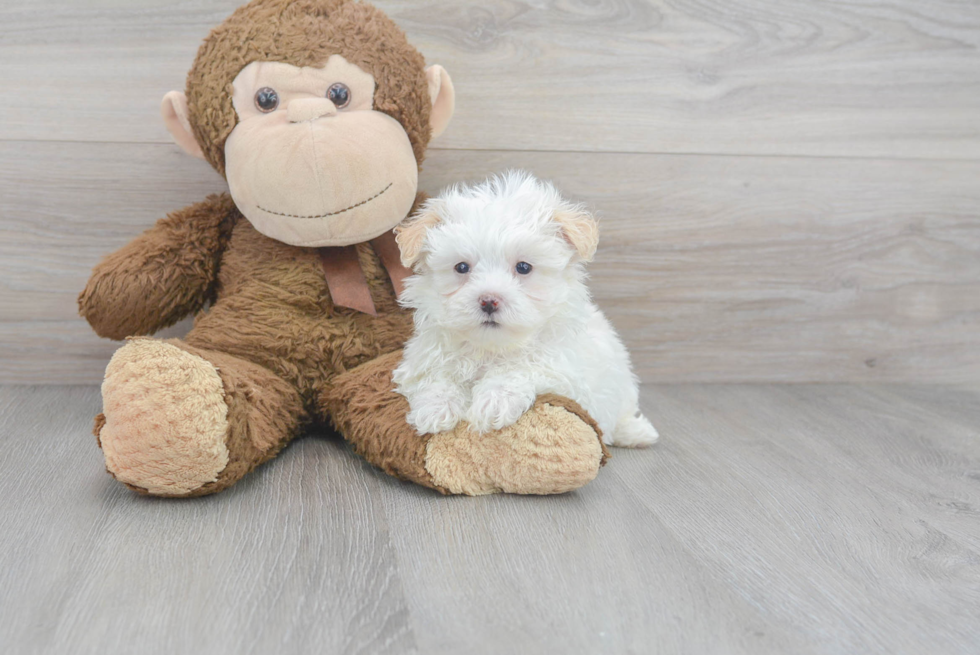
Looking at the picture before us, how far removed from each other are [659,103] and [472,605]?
3.24 ft

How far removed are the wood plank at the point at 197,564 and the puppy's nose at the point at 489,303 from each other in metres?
0.25

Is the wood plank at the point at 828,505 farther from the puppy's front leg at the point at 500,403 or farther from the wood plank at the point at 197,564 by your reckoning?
the wood plank at the point at 197,564

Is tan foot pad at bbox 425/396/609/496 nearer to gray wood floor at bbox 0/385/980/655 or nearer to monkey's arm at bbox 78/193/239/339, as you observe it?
gray wood floor at bbox 0/385/980/655

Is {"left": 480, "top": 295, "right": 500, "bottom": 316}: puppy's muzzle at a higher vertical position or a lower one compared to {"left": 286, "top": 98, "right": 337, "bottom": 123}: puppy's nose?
lower

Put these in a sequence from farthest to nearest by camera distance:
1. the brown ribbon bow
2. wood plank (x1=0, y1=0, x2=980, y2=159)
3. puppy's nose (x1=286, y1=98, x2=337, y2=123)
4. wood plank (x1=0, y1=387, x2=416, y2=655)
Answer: wood plank (x1=0, y1=0, x2=980, y2=159)
the brown ribbon bow
puppy's nose (x1=286, y1=98, x2=337, y2=123)
wood plank (x1=0, y1=387, x2=416, y2=655)

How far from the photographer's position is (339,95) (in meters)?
1.01

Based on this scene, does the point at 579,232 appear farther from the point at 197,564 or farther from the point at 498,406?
the point at 197,564

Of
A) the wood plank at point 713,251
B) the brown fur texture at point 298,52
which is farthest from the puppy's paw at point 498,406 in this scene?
the wood plank at point 713,251

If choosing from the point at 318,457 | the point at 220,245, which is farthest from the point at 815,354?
the point at 220,245

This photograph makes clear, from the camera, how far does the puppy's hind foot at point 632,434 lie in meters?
1.12

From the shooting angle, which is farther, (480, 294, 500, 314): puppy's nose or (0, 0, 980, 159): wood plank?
(0, 0, 980, 159): wood plank

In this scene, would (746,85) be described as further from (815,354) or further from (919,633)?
(919,633)

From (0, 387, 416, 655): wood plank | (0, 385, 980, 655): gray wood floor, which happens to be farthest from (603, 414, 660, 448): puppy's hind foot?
(0, 387, 416, 655): wood plank

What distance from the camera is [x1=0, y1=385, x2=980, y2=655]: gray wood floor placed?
0.64m
